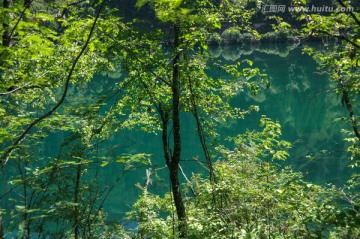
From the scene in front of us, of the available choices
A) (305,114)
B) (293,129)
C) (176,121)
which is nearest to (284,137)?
(293,129)

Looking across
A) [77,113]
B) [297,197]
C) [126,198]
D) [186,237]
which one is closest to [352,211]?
[186,237]

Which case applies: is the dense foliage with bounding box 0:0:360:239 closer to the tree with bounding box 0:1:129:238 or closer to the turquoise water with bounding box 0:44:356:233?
the tree with bounding box 0:1:129:238

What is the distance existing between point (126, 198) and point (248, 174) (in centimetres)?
1256

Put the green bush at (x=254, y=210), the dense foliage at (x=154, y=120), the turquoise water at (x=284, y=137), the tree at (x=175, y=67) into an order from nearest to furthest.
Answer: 1. the dense foliage at (x=154, y=120)
2. the green bush at (x=254, y=210)
3. the tree at (x=175, y=67)
4. the turquoise water at (x=284, y=137)

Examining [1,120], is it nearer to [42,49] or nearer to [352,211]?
[42,49]

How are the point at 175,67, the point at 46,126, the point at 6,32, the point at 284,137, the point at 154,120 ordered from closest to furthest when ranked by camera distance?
1. the point at 46,126
2. the point at 175,67
3. the point at 6,32
4. the point at 154,120
5. the point at 284,137

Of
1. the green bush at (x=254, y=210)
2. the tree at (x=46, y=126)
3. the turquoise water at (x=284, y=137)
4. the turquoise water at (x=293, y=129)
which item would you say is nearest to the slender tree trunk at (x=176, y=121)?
the green bush at (x=254, y=210)

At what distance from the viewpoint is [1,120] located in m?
3.68

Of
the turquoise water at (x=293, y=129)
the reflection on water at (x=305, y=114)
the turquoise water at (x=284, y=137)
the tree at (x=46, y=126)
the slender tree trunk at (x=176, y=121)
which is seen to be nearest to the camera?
the tree at (x=46, y=126)

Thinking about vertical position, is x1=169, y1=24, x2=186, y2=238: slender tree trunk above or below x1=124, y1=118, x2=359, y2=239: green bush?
above

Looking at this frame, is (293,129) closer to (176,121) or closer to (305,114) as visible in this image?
(305,114)

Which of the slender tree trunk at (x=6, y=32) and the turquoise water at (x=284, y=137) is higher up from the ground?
the slender tree trunk at (x=6, y=32)

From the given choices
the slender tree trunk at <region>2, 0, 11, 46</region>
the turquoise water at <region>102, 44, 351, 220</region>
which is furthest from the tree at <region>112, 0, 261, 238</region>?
the turquoise water at <region>102, 44, 351, 220</region>

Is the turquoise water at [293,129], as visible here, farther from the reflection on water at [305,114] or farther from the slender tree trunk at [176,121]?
the slender tree trunk at [176,121]
